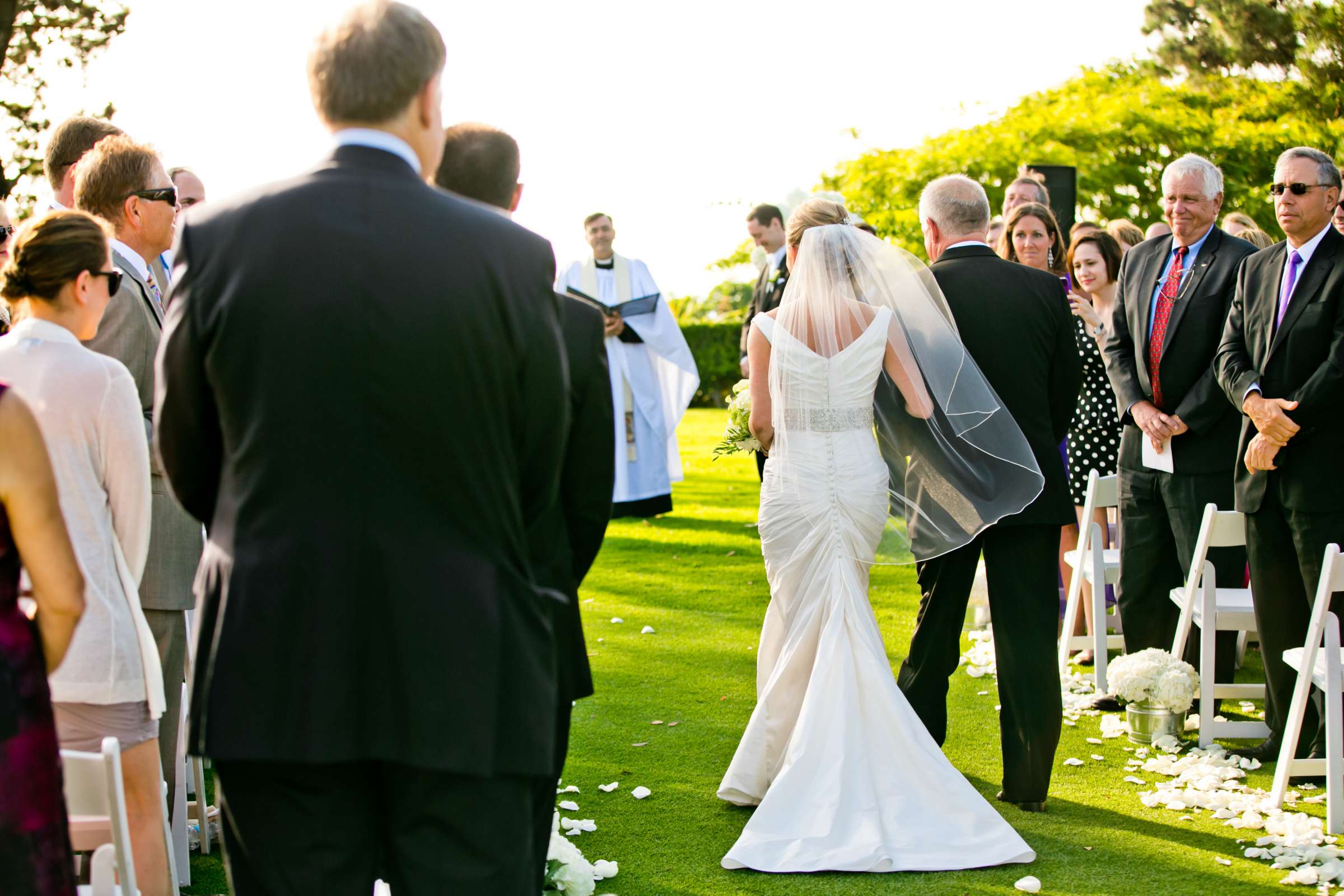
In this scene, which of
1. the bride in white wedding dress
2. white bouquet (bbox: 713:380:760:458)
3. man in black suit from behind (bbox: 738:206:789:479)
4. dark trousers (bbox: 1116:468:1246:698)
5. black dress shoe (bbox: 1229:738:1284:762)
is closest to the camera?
the bride in white wedding dress

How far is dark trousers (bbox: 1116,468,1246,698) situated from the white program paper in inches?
1.8

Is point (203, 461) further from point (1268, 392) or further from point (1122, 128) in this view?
point (1122, 128)

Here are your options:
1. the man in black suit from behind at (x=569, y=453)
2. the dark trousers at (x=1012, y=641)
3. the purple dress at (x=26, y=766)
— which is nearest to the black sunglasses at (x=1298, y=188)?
the dark trousers at (x=1012, y=641)

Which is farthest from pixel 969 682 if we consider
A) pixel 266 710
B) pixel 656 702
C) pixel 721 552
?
pixel 266 710

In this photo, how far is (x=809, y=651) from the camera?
4.91 m

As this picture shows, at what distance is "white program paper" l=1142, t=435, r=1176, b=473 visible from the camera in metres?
6.05

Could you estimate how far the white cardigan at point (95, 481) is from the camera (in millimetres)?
3207

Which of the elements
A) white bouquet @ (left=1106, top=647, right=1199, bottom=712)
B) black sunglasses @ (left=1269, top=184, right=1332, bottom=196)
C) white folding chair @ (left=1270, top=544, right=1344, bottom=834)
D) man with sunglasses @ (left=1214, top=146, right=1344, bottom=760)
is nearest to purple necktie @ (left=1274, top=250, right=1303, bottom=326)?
man with sunglasses @ (left=1214, top=146, right=1344, bottom=760)

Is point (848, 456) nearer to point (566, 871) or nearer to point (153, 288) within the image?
point (566, 871)

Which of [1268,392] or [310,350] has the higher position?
[310,350]

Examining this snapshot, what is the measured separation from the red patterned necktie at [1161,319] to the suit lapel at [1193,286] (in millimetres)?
36

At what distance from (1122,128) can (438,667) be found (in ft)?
70.1

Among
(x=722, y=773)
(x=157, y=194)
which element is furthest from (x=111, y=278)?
(x=722, y=773)

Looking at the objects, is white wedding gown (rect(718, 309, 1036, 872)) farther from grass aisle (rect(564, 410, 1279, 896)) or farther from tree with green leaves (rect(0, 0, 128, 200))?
tree with green leaves (rect(0, 0, 128, 200))
